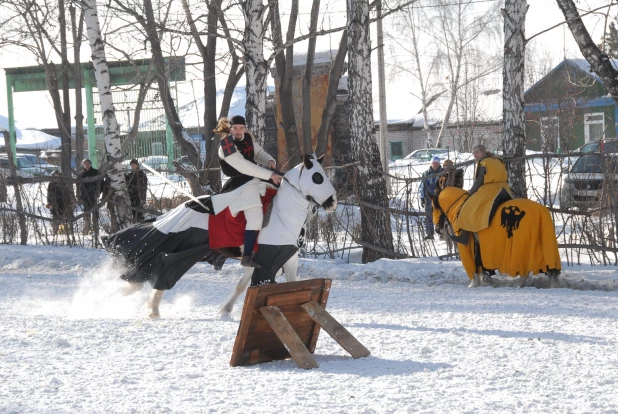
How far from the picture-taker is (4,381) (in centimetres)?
575

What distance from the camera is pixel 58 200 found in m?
17.0

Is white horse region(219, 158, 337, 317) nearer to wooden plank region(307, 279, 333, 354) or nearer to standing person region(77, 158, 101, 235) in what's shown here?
wooden plank region(307, 279, 333, 354)

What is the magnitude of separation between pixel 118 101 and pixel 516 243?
21.7m

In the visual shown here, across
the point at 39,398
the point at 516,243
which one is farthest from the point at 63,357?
the point at 516,243

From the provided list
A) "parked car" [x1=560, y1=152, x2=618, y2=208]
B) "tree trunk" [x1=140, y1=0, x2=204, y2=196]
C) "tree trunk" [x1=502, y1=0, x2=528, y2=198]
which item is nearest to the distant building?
"tree trunk" [x1=140, y1=0, x2=204, y2=196]

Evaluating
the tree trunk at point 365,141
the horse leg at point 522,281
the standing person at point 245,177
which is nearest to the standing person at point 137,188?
the tree trunk at point 365,141

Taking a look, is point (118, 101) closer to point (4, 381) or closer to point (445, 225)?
point (445, 225)

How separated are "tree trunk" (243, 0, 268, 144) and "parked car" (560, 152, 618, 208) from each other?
4.87 m

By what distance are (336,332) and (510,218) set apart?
4634 mm

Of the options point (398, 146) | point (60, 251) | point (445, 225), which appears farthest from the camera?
point (398, 146)

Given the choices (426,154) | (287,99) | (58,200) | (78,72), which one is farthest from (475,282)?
(426,154)

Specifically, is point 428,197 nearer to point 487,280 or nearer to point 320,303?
point 487,280

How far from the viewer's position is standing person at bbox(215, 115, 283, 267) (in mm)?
8031

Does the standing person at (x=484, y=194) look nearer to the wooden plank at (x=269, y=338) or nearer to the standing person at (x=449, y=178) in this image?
the standing person at (x=449, y=178)
